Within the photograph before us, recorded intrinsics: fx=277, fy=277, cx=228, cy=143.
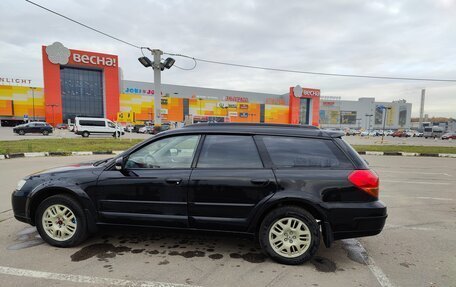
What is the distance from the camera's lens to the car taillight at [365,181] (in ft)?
10.5

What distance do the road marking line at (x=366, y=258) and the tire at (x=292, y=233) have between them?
0.69m

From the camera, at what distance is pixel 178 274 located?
3.02m

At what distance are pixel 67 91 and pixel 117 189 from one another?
70868 mm

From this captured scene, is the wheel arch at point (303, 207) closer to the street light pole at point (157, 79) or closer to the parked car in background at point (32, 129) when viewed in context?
the street light pole at point (157, 79)

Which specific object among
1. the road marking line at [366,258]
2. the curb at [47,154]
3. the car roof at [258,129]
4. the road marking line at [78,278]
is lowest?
the curb at [47,154]

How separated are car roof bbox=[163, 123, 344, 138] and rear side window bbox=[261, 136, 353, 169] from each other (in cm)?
9

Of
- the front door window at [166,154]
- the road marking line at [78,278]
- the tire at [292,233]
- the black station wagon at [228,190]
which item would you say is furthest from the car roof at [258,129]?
the road marking line at [78,278]

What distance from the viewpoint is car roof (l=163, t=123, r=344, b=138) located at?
11.5 ft

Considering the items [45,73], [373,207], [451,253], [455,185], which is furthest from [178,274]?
[45,73]

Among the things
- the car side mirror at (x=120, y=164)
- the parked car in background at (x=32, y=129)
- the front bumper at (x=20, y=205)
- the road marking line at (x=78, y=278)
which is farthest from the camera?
the parked car in background at (x=32, y=129)

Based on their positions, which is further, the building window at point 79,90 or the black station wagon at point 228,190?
the building window at point 79,90

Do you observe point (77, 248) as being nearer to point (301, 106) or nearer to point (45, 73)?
point (45, 73)

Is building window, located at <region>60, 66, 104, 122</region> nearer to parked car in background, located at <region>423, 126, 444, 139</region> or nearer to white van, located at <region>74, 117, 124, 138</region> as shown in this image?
white van, located at <region>74, 117, 124, 138</region>

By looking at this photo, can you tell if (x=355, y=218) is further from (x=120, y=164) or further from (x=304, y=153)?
(x=120, y=164)
